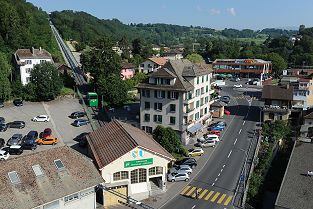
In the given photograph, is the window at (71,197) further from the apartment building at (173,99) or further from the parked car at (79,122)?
the parked car at (79,122)

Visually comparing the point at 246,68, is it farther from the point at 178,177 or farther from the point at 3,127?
the point at 3,127

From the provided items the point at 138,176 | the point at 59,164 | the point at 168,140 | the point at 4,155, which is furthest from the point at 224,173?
the point at 4,155

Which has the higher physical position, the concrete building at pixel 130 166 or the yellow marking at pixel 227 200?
the concrete building at pixel 130 166

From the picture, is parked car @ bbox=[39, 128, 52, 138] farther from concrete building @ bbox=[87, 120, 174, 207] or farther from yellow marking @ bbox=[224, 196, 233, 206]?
yellow marking @ bbox=[224, 196, 233, 206]

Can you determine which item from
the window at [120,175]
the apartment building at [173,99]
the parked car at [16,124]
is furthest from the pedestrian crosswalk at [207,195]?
→ the parked car at [16,124]

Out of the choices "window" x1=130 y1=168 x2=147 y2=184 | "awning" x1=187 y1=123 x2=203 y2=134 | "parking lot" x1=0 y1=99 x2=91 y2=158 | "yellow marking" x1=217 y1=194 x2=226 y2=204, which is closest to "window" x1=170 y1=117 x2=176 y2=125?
"awning" x1=187 y1=123 x2=203 y2=134

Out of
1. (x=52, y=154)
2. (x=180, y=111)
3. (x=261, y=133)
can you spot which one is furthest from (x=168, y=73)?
(x=52, y=154)
